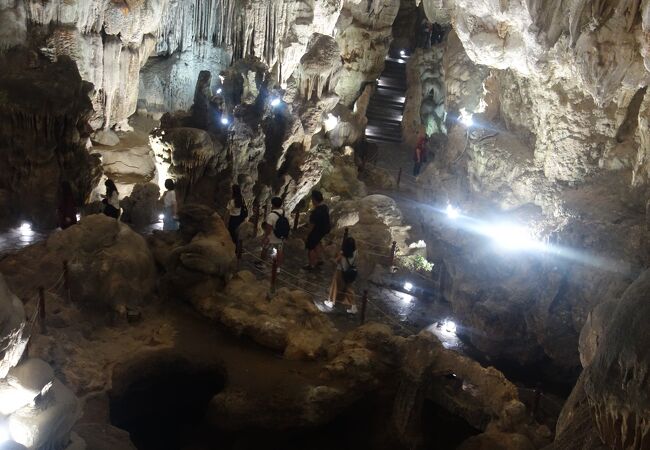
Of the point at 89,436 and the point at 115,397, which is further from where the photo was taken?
the point at 115,397

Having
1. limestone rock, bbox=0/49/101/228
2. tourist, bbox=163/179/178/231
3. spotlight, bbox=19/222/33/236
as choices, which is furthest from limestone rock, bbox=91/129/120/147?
tourist, bbox=163/179/178/231

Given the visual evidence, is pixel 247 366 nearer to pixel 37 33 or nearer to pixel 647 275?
pixel 647 275

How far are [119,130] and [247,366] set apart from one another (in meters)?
10.9

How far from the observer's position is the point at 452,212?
36.9 ft

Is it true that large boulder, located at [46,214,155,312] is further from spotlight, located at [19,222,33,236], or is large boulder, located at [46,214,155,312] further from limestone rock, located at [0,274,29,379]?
limestone rock, located at [0,274,29,379]

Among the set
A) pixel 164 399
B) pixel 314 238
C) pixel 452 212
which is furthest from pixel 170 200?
pixel 452 212

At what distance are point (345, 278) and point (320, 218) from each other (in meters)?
1.09

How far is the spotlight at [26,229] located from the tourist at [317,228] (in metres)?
4.48

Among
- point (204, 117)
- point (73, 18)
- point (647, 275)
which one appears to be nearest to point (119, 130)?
point (73, 18)

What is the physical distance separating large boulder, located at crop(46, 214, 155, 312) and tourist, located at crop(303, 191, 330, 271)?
2.37 meters

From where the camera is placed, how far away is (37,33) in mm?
12648

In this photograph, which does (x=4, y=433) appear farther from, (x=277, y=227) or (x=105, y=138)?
(x=105, y=138)

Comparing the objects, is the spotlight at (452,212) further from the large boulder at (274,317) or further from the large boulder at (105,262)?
the large boulder at (105,262)

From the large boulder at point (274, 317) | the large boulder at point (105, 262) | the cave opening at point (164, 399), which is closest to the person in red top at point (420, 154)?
the large boulder at point (274, 317)
